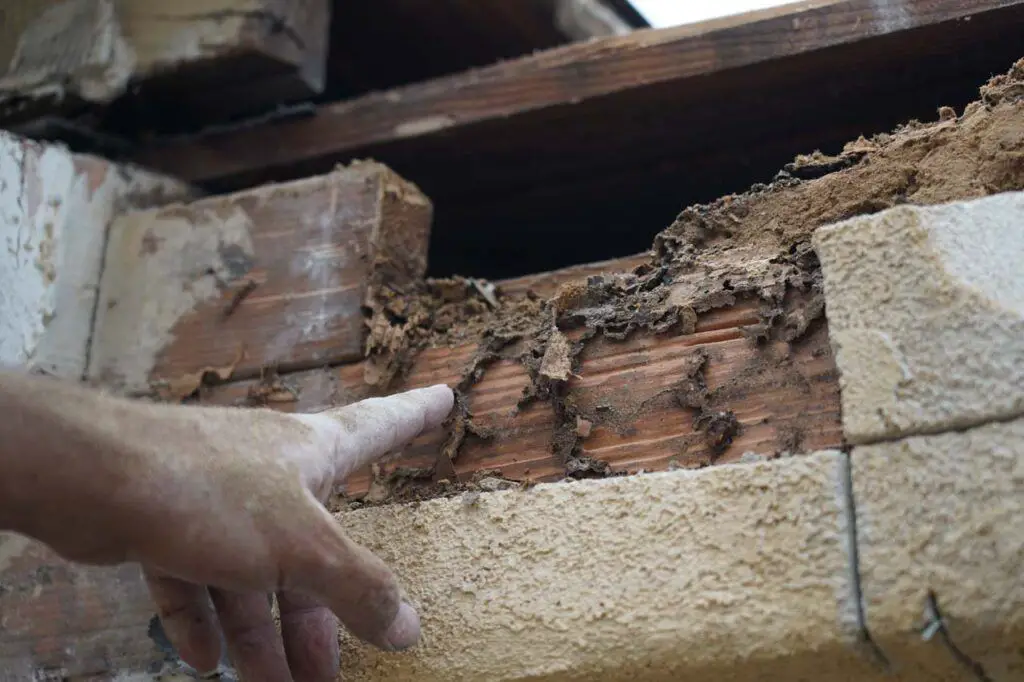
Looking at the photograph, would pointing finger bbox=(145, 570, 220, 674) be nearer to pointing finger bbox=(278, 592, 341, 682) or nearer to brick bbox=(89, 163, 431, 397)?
pointing finger bbox=(278, 592, 341, 682)

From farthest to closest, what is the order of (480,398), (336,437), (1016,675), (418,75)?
(418,75) < (480,398) < (336,437) < (1016,675)

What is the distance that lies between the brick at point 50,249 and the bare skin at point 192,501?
2.17 ft

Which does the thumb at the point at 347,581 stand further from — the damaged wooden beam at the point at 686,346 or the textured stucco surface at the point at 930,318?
the textured stucco surface at the point at 930,318

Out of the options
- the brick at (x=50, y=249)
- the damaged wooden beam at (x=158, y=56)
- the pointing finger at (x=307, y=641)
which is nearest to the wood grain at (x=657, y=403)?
the pointing finger at (x=307, y=641)

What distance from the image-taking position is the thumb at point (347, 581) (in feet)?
3.12

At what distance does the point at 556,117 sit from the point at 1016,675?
1.10 meters

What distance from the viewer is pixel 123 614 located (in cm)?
141

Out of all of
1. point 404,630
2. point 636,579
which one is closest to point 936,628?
point 636,579

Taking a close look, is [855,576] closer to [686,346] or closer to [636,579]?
[636,579]

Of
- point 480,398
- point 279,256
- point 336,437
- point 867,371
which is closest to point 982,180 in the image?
point 867,371

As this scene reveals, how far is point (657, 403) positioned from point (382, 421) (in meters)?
0.36

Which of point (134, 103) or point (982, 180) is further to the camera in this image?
point (134, 103)

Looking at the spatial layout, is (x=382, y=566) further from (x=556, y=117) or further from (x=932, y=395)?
(x=556, y=117)

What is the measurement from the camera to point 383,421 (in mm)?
1190
